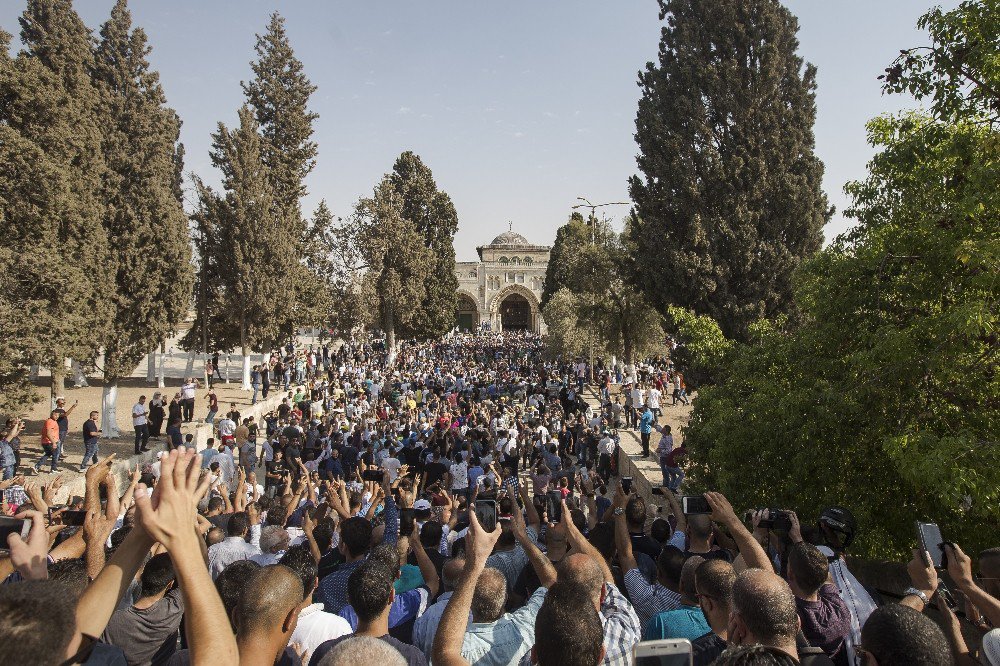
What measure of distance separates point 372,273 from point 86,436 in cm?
2029

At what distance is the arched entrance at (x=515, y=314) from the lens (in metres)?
79.1

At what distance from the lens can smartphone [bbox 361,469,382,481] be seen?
30.5 ft

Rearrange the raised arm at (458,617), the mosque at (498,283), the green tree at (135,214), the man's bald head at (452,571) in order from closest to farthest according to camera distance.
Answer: the raised arm at (458,617) < the man's bald head at (452,571) < the green tree at (135,214) < the mosque at (498,283)

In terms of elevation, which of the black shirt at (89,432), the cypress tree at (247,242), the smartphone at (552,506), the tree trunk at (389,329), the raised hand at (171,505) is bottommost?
the black shirt at (89,432)

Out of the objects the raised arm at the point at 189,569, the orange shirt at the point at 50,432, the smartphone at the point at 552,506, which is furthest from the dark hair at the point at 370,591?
the orange shirt at the point at 50,432

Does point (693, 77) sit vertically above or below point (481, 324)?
above

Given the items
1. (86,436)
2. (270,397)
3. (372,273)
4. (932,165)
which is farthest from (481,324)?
(932,165)

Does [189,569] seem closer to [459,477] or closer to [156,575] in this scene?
[156,575]

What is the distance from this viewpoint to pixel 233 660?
1.84 m

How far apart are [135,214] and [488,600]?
18898mm

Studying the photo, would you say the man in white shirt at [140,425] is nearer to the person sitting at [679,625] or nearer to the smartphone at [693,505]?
the smartphone at [693,505]

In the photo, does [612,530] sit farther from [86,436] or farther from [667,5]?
[667,5]

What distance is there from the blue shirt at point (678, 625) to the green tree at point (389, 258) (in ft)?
95.6

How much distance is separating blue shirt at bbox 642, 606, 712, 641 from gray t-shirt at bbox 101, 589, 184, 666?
2.36m
